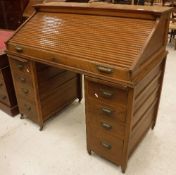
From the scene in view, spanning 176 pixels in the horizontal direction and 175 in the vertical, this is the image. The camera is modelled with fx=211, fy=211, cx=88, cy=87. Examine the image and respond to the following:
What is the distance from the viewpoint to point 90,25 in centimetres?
162

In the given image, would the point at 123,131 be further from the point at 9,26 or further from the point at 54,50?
the point at 9,26

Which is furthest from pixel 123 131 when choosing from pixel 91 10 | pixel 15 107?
pixel 15 107

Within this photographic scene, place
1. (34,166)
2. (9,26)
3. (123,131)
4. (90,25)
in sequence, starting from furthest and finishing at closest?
(9,26), (34,166), (90,25), (123,131)

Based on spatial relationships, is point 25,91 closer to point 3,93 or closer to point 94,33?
point 3,93

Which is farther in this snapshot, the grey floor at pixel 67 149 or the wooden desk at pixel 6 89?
the wooden desk at pixel 6 89

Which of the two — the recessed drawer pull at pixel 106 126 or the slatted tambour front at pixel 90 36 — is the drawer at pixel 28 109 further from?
the recessed drawer pull at pixel 106 126

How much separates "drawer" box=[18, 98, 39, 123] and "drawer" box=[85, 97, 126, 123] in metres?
0.75

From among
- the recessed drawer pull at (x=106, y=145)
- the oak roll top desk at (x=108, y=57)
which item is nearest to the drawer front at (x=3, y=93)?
the oak roll top desk at (x=108, y=57)

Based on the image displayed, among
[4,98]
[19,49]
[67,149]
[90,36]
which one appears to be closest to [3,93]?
[4,98]

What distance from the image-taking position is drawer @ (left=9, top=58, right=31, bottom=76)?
1898 millimetres

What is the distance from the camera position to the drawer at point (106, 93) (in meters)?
1.39

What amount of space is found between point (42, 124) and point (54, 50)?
2.91 feet

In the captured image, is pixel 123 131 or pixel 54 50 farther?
pixel 54 50

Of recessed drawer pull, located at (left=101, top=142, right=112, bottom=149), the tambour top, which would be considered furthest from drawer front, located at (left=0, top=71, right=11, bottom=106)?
recessed drawer pull, located at (left=101, top=142, right=112, bottom=149)
